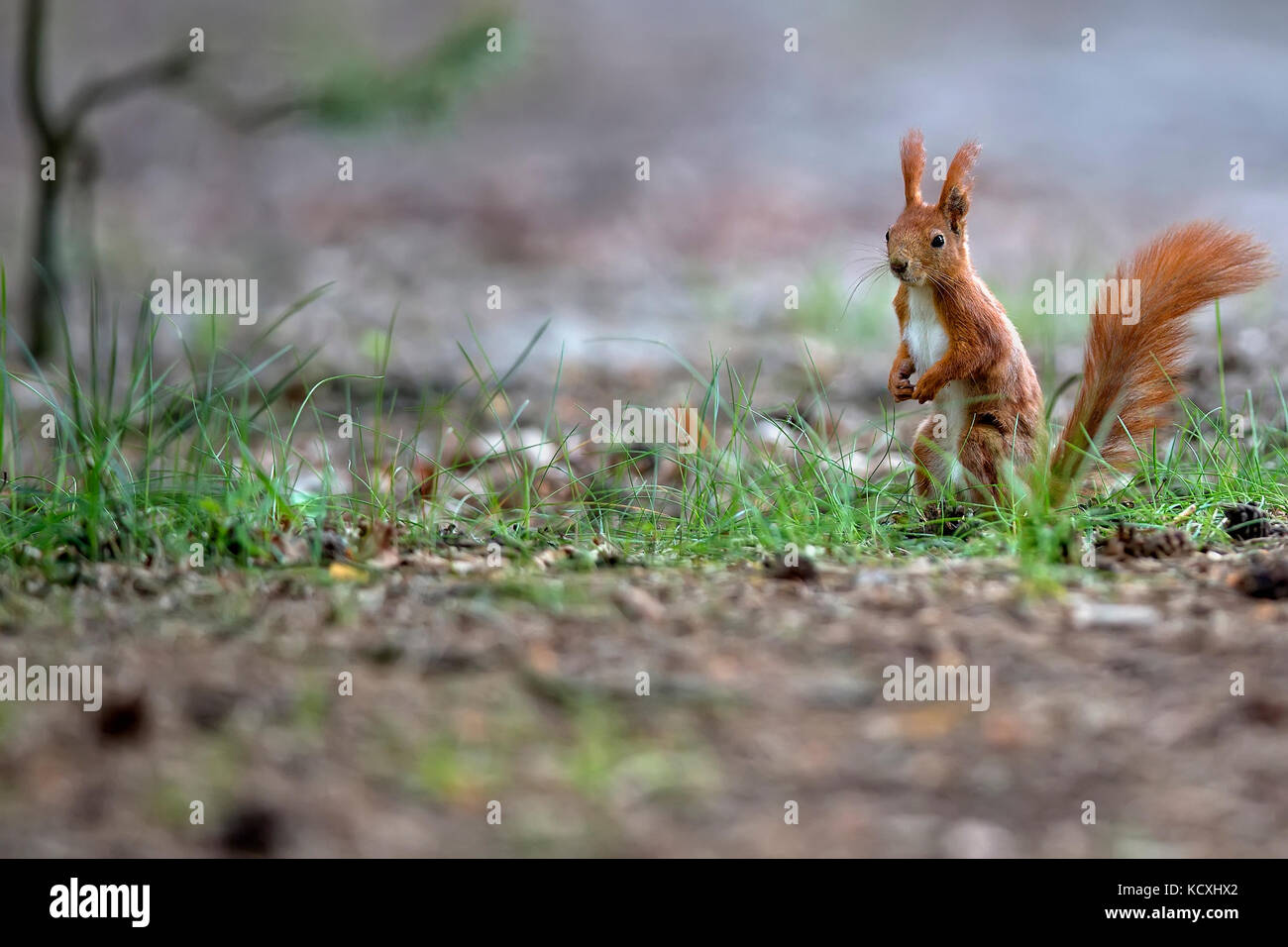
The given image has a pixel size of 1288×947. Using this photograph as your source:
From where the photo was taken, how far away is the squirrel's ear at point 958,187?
8.82 ft

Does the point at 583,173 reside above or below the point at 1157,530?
above

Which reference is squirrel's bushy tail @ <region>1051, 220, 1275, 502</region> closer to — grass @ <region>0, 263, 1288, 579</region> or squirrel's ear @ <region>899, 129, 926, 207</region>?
grass @ <region>0, 263, 1288, 579</region>

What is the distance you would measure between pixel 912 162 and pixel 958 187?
5.1 inches

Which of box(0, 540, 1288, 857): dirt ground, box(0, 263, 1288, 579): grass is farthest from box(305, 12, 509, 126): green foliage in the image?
box(0, 540, 1288, 857): dirt ground

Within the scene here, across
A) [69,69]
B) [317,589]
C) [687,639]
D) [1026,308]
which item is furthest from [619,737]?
[69,69]

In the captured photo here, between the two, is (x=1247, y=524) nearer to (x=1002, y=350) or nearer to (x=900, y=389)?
(x=1002, y=350)

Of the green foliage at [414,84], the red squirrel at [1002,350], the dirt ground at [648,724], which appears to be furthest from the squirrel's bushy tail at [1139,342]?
the green foliage at [414,84]

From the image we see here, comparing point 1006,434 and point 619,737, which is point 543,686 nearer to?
point 619,737

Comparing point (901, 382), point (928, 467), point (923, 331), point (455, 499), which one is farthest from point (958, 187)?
point (455, 499)

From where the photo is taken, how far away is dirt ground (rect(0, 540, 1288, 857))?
4.77 ft

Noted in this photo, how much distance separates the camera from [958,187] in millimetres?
2740

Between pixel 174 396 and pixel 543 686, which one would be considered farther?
pixel 174 396
